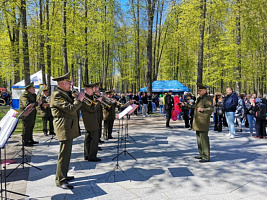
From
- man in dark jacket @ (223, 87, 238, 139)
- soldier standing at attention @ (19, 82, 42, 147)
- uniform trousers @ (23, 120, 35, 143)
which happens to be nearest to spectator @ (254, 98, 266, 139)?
man in dark jacket @ (223, 87, 238, 139)

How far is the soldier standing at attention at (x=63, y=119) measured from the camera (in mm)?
4059

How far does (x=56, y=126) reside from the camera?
4188 millimetres

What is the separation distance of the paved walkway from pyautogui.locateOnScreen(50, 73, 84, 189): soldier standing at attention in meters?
0.39

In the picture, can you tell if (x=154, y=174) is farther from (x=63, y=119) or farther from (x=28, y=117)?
(x=28, y=117)

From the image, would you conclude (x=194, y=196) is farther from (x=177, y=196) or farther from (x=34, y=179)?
(x=34, y=179)

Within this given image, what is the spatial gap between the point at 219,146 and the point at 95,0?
15.1m

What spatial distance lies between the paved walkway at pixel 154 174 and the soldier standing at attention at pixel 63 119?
1.28ft

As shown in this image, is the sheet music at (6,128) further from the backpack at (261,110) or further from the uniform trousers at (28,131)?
the backpack at (261,110)

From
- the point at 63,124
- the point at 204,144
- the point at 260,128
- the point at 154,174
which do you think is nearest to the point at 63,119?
the point at 63,124

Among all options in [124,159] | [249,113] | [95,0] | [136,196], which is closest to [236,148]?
[249,113]

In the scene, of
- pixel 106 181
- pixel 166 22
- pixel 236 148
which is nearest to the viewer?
pixel 106 181

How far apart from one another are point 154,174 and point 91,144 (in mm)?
1916

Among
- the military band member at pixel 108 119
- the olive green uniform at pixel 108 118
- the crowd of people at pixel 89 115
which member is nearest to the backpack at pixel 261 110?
the crowd of people at pixel 89 115

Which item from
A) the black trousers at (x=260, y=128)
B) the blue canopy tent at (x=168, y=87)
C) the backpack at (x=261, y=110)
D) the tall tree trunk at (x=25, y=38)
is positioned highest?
the tall tree trunk at (x=25, y=38)
